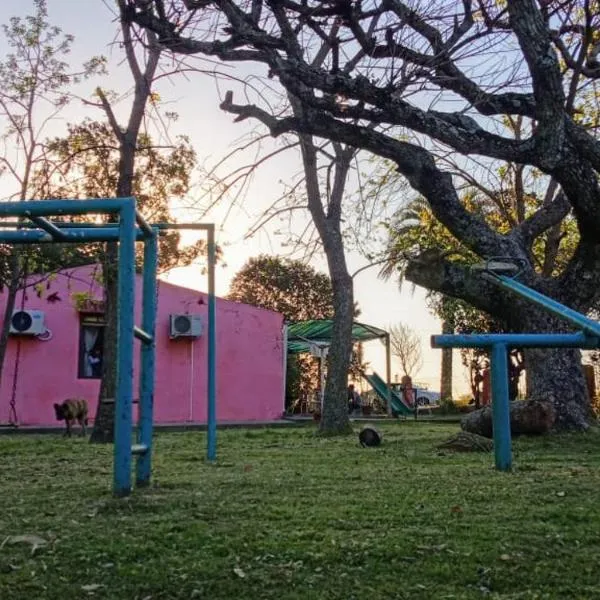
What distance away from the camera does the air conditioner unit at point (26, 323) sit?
16.2 meters

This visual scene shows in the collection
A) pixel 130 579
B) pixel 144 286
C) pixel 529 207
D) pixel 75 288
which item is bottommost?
pixel 130 579

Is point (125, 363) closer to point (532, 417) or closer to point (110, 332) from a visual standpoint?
point (532, 417)

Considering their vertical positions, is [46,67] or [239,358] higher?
[46,67]

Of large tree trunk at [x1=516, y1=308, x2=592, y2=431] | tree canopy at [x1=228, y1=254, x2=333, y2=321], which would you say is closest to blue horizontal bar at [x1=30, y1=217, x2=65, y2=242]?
large tree trunk at [x1=516, y1=308, x2=592, y2=431]

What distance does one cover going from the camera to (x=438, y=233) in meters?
15.8

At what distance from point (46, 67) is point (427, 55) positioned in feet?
24.3

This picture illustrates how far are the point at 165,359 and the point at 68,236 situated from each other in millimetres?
14259

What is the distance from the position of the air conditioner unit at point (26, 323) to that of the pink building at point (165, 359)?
0.10 ft

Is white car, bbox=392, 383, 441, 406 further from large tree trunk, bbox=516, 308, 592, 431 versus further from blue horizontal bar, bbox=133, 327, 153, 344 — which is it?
blue horizontal bar, bbox=133, 327, 153, 344

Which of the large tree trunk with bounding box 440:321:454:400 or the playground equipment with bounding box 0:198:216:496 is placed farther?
the large tree trunk with bounding box 440:321:454:400

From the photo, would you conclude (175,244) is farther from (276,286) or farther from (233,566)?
(276,286)

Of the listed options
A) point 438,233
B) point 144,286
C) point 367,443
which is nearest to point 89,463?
point 144,286

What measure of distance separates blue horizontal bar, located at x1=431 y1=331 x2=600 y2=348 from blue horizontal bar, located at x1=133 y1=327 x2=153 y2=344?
1.68 m

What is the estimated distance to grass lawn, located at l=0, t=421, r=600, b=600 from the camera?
8.16 feet
